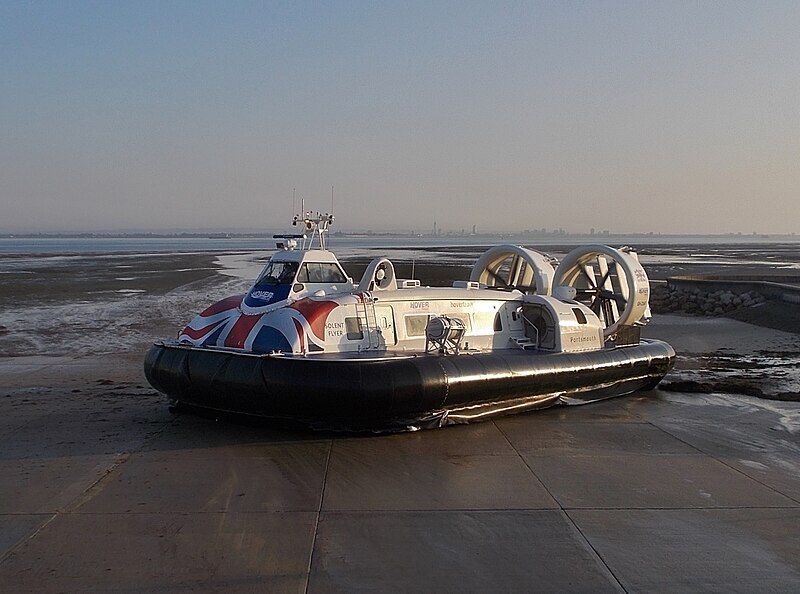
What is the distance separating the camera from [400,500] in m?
4.91

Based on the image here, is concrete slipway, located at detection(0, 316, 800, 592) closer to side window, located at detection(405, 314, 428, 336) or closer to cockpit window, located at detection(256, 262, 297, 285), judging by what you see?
side window, located at detection(405, 314, 428, 336)

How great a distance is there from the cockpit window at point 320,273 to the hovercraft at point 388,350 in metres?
0.01

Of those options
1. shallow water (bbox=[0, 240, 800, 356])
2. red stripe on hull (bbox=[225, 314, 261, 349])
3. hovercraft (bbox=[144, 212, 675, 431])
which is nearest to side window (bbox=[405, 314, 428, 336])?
hovercraft (bbox=[144, 212, 675, 431])

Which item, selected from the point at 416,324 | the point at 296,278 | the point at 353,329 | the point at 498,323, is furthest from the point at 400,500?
the point at 498,323

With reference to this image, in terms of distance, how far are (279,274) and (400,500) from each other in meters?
3.48

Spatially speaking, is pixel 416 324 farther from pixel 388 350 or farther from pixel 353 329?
pixel 353 329

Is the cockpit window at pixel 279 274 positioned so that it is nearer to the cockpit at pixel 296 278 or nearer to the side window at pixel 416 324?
the cockpit at pixel 296 278

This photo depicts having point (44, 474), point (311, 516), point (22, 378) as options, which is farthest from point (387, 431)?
point (22, 378)

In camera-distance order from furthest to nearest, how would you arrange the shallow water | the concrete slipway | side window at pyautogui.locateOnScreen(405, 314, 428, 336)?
the shallow water < side window at pyautogui.locateOnScreen(405, 314, 428, 336) < the concrete slipway

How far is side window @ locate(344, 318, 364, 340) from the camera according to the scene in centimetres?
724

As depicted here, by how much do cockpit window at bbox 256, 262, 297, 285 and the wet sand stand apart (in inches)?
62.3

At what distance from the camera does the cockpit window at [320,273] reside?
7.62 m

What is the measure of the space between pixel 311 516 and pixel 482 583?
4.43ft

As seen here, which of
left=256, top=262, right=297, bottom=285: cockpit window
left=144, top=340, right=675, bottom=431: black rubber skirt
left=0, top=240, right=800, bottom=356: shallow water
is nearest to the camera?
left=144, top=340, right=675, bottom=431: black rubber skirt
